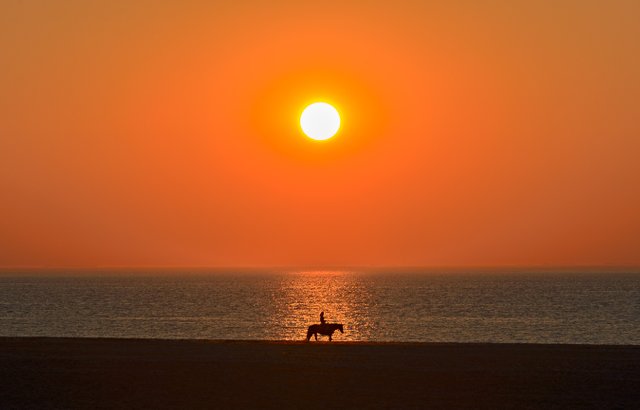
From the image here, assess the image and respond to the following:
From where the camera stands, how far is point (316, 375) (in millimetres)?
27438

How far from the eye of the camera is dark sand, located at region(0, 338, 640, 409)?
22.2 metres

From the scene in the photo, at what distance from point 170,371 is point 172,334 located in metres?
49.4

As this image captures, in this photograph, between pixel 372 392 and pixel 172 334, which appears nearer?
pixel 372 392

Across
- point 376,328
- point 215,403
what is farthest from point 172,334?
point 215,403

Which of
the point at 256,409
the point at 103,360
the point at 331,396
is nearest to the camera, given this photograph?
the point at 256,409

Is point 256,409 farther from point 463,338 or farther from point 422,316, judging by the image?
point 422,316

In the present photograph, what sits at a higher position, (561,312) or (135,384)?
(561,312)

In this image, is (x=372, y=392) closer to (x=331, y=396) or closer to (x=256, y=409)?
(x=331, y=396)

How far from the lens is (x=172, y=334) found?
77375 mm

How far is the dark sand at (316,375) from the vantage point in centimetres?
2220

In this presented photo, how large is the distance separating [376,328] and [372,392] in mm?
63560

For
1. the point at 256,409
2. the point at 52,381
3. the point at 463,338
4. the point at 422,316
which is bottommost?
the point at 256,409

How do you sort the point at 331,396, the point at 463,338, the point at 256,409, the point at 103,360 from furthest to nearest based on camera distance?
the point at 463,338 < the point at 103,360 < the point at 331,396 < the point at 256,409

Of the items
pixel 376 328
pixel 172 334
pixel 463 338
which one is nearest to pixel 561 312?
pixel 376 328
